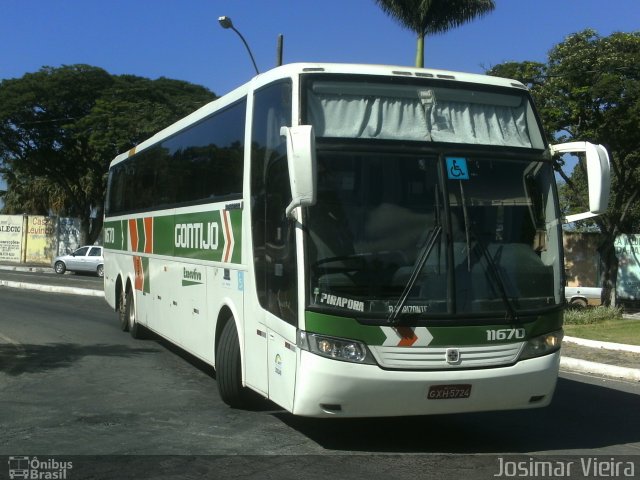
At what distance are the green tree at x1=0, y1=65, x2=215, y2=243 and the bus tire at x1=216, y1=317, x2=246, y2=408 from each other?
28248 millimetres

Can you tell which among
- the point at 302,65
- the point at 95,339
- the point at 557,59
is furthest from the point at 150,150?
the point at 557,59

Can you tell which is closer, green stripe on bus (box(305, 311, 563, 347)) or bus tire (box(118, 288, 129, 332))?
green stripe on bus (box(305, 311, 563, 347))

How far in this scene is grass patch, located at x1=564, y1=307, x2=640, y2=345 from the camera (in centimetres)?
1441

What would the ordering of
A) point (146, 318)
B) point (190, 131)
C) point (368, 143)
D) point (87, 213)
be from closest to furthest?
1. point (368, 143)
2. point (190, 131)
3. point (146, 318)
4. point (87, 213)

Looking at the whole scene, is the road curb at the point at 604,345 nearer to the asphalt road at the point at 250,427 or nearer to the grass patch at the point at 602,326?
the grass patch at the point at 602,326

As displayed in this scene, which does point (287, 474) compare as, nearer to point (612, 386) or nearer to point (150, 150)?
point (612, 386)

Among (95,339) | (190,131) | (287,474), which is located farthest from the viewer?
(95,339)

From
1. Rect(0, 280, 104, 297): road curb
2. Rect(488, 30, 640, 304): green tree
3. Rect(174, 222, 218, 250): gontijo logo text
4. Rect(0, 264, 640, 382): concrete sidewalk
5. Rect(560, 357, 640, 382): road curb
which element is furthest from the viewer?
Rect(0, 280, 104, 297): road curb

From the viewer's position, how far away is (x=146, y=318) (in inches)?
477

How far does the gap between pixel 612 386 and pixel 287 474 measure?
617 centimetres

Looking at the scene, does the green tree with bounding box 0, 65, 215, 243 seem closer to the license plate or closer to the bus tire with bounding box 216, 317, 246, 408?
the bus tire with bounding box 216, 317, 246, 408

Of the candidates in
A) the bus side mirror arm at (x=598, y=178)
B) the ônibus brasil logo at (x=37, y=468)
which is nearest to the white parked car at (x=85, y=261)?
the ônibus brasil logo at (x=37, y=468)

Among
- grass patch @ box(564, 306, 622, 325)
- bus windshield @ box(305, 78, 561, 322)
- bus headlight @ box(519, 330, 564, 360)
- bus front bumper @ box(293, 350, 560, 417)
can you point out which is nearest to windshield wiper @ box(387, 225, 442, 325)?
bus windshield @ box(305, 78, 561, 322)

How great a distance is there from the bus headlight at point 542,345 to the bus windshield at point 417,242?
0.92ft
